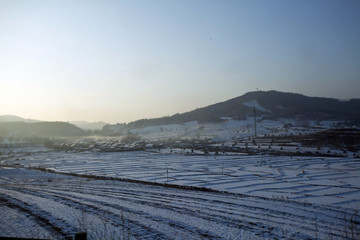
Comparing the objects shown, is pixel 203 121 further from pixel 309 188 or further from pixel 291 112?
pixel 309 188

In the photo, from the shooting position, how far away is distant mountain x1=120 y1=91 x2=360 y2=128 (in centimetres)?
11736

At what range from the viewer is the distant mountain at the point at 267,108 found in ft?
385

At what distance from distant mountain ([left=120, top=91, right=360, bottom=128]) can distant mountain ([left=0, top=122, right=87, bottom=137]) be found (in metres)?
28.8

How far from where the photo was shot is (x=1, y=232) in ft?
22.3

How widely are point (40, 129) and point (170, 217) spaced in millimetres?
126760

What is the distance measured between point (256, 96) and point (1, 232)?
156121 mm

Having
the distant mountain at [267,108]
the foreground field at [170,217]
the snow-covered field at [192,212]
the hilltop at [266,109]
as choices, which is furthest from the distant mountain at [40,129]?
A: the foreground field at [170,217]

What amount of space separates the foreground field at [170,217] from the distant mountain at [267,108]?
338 feet

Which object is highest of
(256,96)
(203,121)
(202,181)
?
(256,96)

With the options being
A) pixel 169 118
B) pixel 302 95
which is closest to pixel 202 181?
pixel 169 118

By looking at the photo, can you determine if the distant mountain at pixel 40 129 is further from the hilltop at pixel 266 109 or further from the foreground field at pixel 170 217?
the foreground field at pixel 170 217

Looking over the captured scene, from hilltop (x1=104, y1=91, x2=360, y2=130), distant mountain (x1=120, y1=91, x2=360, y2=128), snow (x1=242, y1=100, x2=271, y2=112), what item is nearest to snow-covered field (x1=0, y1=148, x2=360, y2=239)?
hilltop (x1=104, y1=91, x2=360, y2=130)

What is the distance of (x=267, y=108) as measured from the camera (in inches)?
5182

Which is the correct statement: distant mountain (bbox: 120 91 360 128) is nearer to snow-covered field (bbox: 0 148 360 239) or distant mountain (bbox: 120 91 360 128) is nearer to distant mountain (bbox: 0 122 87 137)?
distant mountain (bbox: 0 122 87 137)
